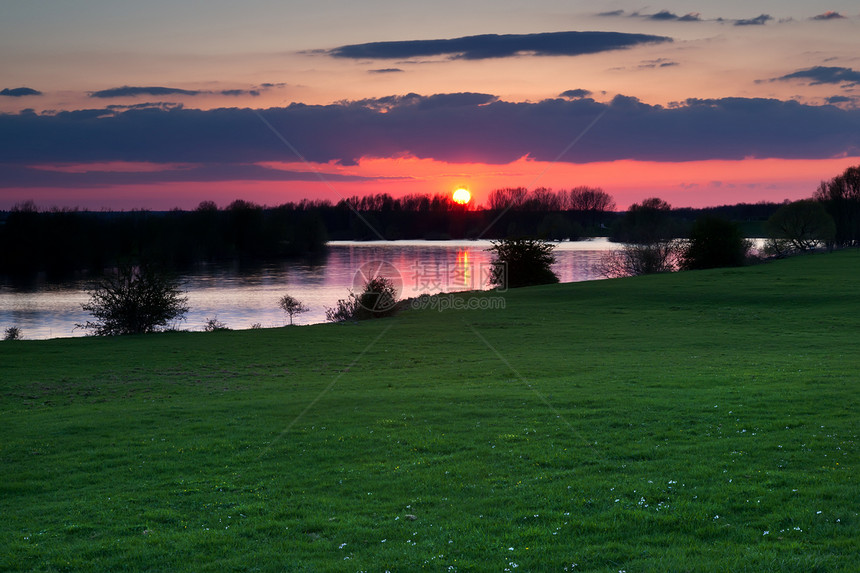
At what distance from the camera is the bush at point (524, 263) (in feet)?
195

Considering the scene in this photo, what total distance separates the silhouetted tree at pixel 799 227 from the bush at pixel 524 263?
54.9m

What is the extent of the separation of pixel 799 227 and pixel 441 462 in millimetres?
106773

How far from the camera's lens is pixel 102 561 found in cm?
685

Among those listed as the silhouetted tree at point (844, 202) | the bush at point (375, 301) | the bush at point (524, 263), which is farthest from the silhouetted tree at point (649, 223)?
the bush at point (375, 301)

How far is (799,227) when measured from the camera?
99625 millimetres

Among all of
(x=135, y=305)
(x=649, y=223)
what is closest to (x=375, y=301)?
(x=135, y=305)

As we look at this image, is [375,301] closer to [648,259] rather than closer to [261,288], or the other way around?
[261,288]

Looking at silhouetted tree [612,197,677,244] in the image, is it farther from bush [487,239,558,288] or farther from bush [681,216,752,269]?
bush [487,239,558,288]

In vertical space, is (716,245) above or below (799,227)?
below

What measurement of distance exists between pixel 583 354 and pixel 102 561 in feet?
61.1

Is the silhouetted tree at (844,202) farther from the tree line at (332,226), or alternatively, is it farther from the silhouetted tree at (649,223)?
the silhouetted tree at (649,223)

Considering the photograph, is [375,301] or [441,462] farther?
[375,301]

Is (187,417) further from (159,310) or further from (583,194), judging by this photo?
(583,194)

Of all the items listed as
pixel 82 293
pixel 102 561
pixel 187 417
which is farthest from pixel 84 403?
pixel 82 293
